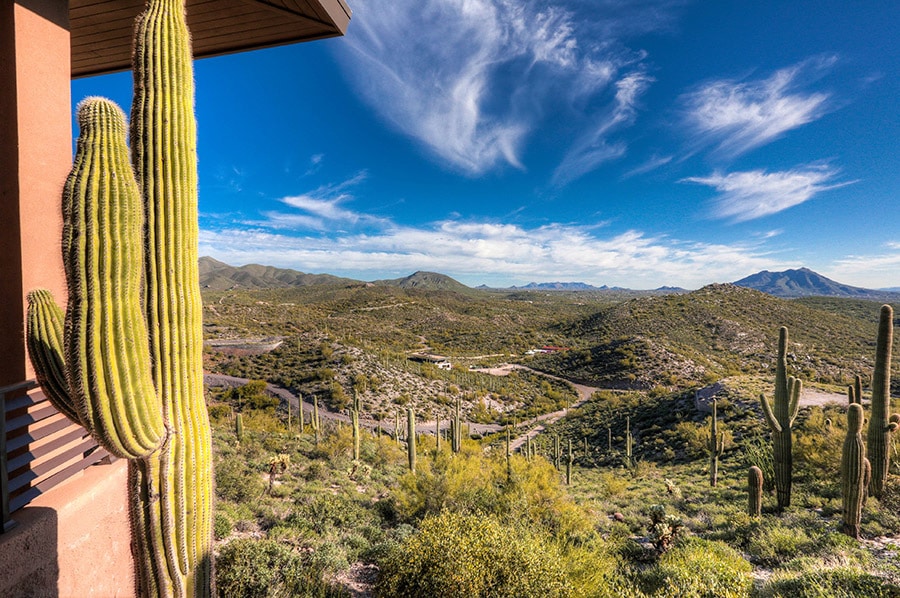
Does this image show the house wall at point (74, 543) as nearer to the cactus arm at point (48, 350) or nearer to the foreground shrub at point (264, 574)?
the cactus arm at point (48, 350)

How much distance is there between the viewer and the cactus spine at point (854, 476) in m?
7.06

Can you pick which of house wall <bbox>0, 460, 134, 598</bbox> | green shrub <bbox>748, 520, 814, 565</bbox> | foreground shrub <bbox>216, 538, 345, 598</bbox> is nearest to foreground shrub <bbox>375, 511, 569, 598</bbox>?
foreground shrub <bbox>216, 538, 345, 598</bbox>

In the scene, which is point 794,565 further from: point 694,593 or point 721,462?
point 721,462

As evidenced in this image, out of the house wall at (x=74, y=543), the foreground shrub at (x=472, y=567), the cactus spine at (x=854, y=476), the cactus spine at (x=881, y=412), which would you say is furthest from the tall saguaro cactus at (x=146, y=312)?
the cactus spine at (x=881, y=412)

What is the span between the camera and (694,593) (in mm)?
3932

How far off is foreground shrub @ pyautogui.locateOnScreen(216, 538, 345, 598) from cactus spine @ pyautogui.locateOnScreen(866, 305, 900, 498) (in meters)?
12.4

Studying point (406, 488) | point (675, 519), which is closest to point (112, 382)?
point (406, 488)

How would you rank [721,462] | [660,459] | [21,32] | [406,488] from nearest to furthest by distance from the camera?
1. [21,32]
2. [406,488]
3. [721,462]
4. [660,459]

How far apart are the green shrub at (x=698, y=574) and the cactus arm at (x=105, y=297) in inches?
222

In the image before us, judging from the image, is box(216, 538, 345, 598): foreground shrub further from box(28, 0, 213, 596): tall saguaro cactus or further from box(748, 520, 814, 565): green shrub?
box(748, 520, 814, 565): green shrub

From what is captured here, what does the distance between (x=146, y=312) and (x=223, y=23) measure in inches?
129

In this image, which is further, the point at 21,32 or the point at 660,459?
the point at 660,459

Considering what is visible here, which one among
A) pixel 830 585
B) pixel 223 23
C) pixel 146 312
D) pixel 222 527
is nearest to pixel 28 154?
pixel 223 23

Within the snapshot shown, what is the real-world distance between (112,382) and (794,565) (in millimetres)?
9889
